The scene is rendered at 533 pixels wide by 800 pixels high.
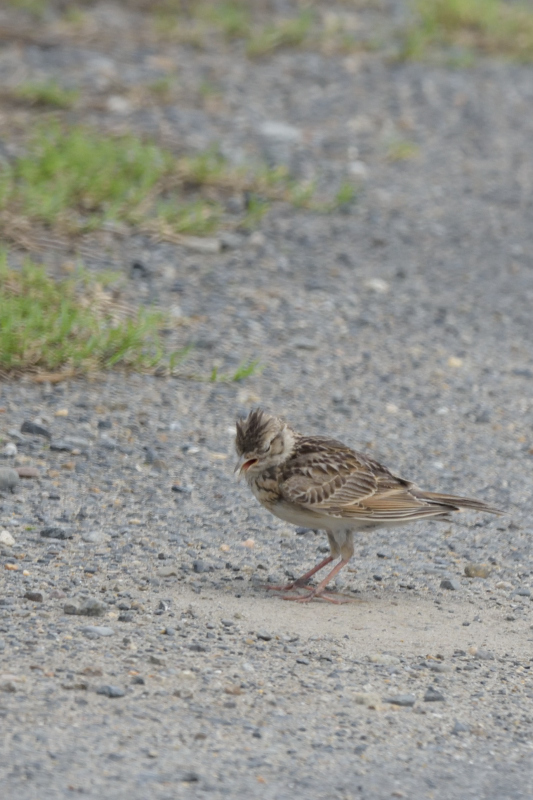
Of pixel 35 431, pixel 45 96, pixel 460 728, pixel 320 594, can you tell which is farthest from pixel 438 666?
pixel 45 96

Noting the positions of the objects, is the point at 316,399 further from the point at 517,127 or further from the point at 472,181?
the point at 517,127

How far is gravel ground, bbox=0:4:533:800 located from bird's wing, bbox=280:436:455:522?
368 mm

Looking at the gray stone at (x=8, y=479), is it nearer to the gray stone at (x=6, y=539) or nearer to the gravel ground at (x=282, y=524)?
the gravel ground at (x=282, y=524)

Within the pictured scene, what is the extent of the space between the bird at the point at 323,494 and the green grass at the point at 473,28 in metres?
9.40

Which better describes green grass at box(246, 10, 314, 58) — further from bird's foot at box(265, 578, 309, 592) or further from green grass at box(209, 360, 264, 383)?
bird's foot at box(265, 578, 309, 592)

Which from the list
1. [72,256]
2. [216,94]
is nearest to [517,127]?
[216,94]

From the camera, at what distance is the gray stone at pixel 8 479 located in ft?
19.9

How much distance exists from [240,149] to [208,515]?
5.49 metres

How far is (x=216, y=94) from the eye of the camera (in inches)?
476

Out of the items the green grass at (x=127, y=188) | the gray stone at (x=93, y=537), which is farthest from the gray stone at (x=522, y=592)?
the green grass at (x=127, y=188)

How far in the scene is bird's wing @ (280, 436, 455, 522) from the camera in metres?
5.60

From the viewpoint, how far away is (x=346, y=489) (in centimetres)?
570

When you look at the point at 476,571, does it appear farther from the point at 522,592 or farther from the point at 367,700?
the point at 367,700

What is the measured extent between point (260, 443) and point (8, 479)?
4.19 feet
